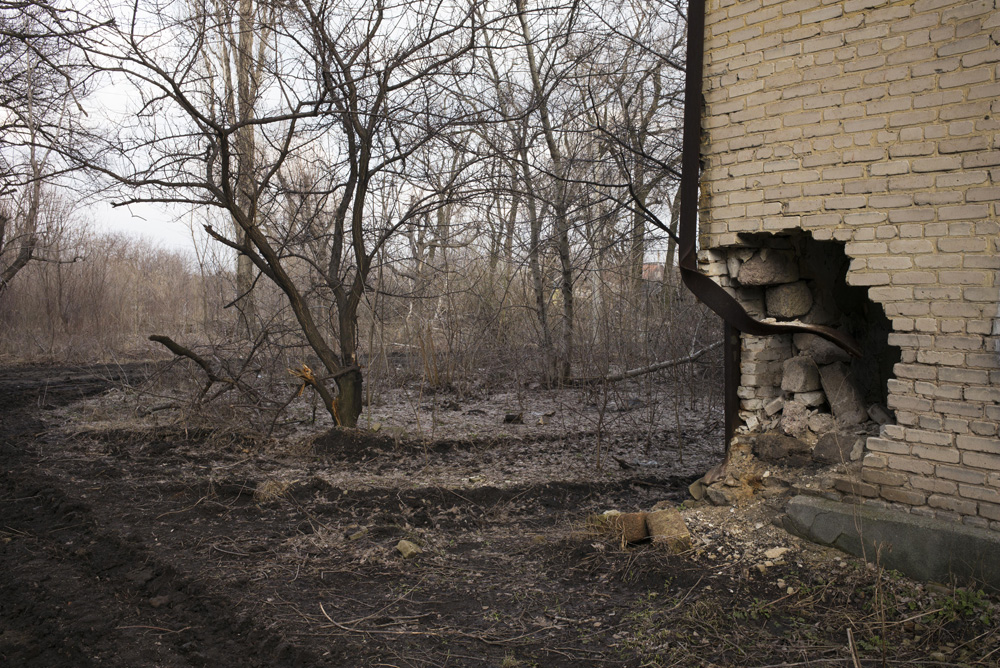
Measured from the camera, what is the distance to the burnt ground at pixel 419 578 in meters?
3.16

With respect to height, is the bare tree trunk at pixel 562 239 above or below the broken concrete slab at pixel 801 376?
above

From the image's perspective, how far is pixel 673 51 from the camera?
9141 mm

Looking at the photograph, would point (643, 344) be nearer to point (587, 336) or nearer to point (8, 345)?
point (587, 336)

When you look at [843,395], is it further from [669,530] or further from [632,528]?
[632,528]

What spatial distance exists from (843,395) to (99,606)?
4738 millimetres

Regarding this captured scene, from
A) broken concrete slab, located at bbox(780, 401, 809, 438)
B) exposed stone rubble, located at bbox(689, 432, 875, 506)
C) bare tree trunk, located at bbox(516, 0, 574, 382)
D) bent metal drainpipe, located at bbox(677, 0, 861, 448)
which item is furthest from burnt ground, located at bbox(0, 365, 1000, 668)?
bare tree trunk, located at bbox(516, 0, 574, 382)

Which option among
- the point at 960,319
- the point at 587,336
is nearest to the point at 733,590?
the point at 960,319

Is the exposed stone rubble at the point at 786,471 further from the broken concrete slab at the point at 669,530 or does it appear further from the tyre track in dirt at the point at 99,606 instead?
the tyre track in dirt at the point at 99,606

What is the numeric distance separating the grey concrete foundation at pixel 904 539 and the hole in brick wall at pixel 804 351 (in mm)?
587

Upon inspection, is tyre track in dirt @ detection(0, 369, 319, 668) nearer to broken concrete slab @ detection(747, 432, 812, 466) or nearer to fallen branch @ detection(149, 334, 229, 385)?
fallen branch @ detection(149, 334, 229, 385)

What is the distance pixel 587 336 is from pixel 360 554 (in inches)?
267

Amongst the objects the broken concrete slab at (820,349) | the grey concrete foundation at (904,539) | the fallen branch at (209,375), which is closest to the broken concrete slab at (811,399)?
the broken concrete slab at (820,349)

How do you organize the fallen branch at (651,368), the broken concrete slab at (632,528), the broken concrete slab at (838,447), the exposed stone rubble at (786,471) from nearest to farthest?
1. the exposed stone rubble at (786,471)
2. the broken concrete slab at (838,447)
3. the broken concrete slab at (632,528)
4. the fallen branch at (651,368)

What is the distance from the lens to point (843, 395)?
4461mm
